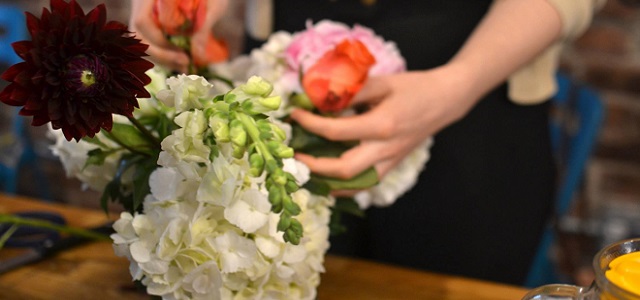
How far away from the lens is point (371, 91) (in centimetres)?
60

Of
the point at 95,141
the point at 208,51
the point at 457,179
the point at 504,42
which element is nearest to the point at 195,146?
the point at 95,141

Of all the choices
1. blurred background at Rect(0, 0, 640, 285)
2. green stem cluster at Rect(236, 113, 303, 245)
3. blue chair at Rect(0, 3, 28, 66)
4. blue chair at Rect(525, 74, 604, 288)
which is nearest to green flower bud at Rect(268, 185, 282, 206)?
green stem cluster at Rect(236, 113, 303, 245)

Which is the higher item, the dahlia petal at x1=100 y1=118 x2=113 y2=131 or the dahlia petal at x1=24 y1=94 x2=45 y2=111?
the dahlia petal at x1=24 y1=94 x2=45 y2=111

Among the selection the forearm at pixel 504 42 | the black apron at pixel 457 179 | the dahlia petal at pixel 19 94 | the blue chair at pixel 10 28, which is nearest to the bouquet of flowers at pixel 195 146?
the dahlia petal at pixel 19 94

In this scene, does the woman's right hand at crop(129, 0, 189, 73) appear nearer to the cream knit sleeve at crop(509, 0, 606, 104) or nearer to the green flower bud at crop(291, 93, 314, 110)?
the green flower bud at crop(291, 93, 314, 110)

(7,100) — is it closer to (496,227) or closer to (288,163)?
(288,163)

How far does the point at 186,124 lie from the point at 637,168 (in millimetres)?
1375

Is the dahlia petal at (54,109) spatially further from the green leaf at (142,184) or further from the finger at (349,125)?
the finger at (349,125)

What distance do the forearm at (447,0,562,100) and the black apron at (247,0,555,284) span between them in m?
0.14

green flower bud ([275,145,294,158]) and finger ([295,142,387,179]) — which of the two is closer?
green flower bud ([275,145,294,158])

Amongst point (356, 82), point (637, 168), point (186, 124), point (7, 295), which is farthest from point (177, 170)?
point (637, 168)

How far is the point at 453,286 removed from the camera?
0.69 meters

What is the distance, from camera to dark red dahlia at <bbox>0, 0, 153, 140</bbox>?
335 mm

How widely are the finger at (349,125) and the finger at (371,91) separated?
0.01m
